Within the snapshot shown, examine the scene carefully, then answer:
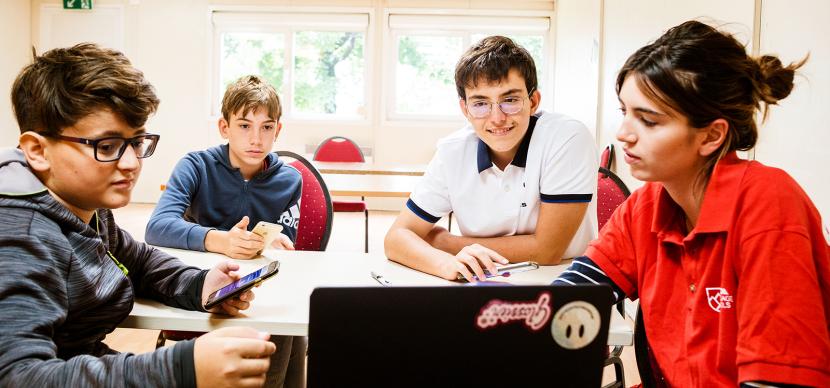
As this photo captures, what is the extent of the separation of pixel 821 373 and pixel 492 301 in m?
0.48

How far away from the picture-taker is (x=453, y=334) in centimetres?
71

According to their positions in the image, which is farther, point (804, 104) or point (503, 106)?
point (804, 104)

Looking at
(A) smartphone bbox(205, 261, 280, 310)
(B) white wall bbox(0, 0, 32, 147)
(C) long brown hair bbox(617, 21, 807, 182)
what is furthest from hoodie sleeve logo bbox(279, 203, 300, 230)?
(B) white wall bbox(0, 0, 32, 147)

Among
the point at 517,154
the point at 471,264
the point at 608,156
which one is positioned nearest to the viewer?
the point at 471,264

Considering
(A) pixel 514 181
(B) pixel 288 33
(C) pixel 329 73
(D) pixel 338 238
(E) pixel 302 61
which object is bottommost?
(D) pixel 338 238

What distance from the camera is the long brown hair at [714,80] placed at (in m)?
1.00

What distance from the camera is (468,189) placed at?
5.67ft

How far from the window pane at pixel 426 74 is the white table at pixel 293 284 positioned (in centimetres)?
613

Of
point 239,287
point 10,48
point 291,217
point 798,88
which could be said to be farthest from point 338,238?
point 10,48

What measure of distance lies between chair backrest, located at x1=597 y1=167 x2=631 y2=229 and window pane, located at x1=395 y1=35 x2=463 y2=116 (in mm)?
5418

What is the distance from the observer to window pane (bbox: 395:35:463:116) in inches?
297

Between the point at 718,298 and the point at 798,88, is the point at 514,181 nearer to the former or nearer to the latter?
the point at 718,298

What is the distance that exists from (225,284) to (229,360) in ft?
1.26

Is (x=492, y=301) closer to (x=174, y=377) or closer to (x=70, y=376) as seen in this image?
(x=174, y=377)
